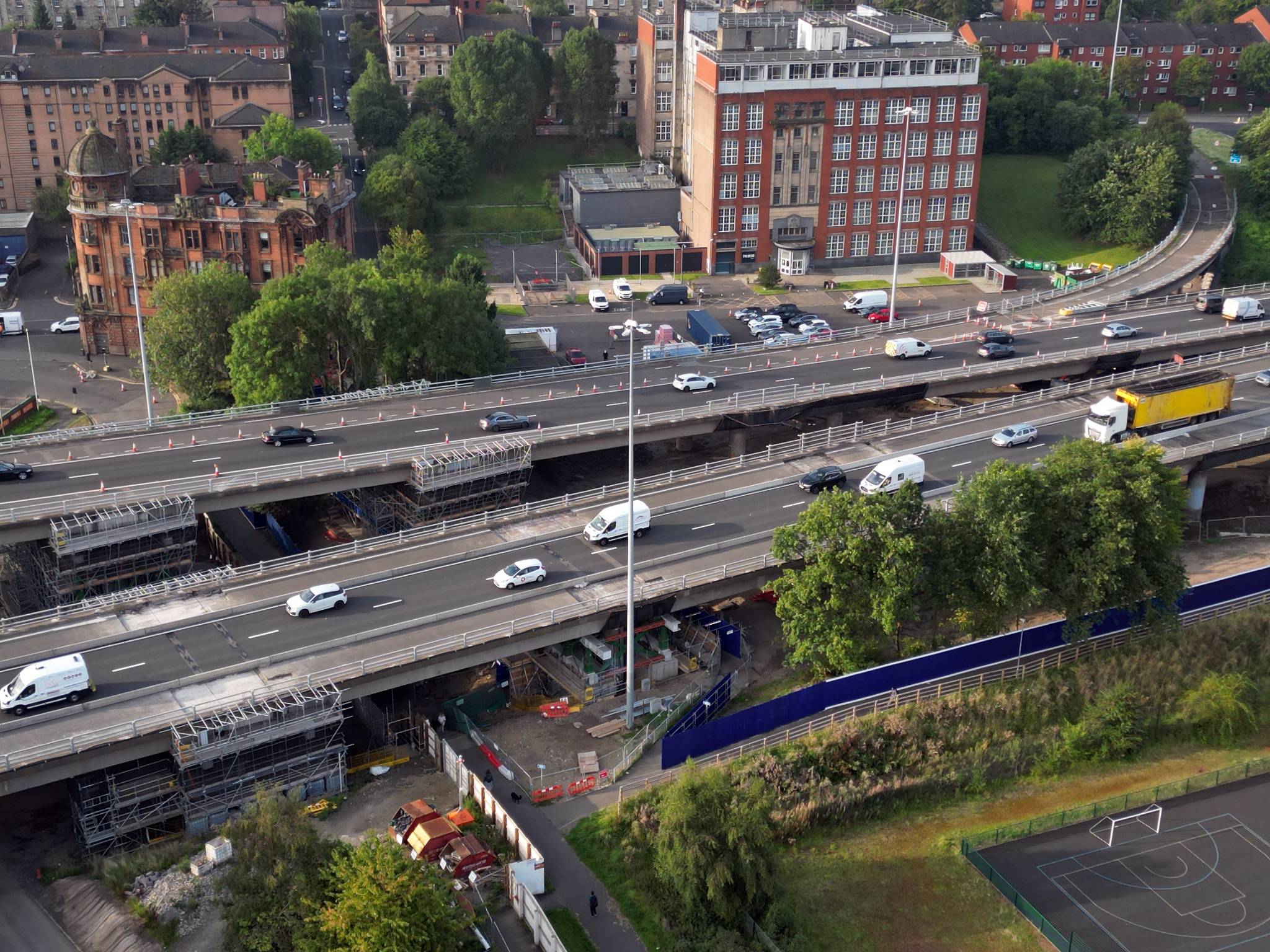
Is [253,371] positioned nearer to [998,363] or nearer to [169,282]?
[169,282]

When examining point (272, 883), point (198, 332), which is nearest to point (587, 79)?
point (198, 332)

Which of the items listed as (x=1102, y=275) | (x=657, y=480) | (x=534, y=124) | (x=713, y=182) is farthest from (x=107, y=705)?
(x=534, y=124)

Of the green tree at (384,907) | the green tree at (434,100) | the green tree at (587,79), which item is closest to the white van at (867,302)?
the green tree at (587,79)

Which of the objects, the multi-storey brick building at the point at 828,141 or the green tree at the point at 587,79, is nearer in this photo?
the multi-storey brick building at the point at 828,141

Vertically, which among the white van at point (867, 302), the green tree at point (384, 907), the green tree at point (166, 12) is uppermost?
the green tree at point (166, 12)

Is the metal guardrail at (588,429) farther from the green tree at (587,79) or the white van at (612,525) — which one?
the green tree at (587,79)

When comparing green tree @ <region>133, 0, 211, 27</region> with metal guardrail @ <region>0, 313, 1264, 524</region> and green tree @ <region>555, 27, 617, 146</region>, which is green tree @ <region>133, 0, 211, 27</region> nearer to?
green tree @ <region>555, 27, 617, 146</region>
